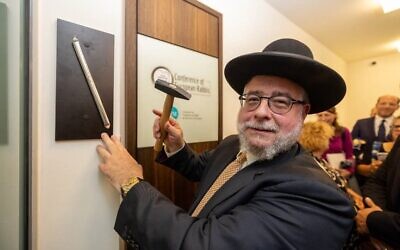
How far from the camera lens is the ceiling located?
2.16m

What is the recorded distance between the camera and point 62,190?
2.81 ft

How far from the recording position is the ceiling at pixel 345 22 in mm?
2162

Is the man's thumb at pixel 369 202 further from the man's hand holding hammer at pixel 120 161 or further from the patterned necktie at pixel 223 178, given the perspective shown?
the man's hand holding hammer at pixel 120 161

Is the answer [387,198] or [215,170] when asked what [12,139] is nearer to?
[215,170]

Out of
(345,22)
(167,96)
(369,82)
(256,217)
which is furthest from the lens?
(369,82)

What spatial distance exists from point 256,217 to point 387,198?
934mm

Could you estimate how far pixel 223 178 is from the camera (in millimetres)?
910

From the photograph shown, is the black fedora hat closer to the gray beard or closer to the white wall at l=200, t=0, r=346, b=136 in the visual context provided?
the gray beard

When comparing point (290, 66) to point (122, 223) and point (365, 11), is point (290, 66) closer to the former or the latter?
point (122, 223)

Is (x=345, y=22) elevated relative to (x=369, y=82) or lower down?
elevated

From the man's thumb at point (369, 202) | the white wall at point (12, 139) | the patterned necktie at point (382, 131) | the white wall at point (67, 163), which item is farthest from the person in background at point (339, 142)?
the white wall at point (12, 139)

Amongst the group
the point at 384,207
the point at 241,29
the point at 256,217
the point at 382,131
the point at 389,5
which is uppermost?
the point at 389,5

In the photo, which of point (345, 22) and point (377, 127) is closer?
point (345, 22)

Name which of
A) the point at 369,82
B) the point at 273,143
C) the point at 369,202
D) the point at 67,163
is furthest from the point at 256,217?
the point at 369,82
